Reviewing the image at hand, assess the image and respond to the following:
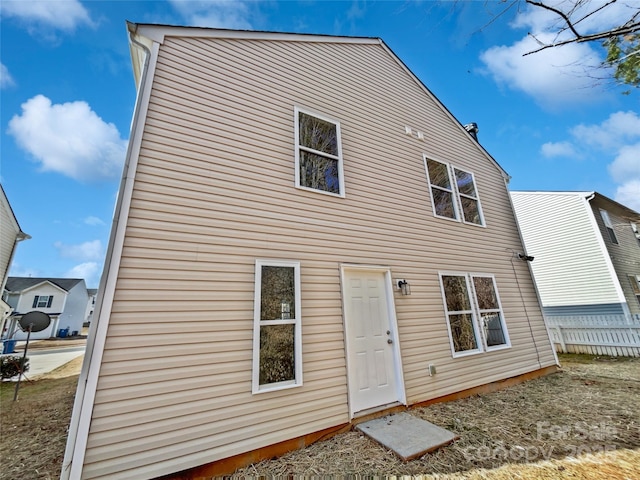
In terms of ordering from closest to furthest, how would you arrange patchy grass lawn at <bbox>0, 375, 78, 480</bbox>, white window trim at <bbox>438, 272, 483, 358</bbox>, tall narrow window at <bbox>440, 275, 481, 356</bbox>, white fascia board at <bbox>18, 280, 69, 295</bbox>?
patchy grass lawn at <bbox>0, 375, 78, 480</bbox>
white window trim at <bbox>438, 272, 483, 358</bbox>
tall narrow window at <bbox>440, 275, 481, 356</bbox>
white fascia board at <bbox>18, 280, 69, 295</bbox>

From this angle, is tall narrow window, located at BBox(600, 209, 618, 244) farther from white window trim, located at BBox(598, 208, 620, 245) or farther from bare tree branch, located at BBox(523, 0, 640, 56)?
bare tree branch, located at BBox(523, 0, 640, 56)

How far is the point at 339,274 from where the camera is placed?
4.14 meters

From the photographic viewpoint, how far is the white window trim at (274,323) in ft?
10.5

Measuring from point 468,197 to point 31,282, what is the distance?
39.0 meters

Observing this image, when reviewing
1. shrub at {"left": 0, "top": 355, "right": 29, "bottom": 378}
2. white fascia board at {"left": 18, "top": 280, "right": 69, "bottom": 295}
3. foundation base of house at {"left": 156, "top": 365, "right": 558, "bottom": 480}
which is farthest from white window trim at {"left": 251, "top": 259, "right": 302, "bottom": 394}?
white fascia board at {"left": 18, "top": 280, "right": 69, "bottom": 295}

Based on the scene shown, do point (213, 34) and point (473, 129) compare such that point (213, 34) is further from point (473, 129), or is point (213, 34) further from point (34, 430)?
point (473, 129)

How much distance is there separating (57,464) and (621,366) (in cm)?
1198

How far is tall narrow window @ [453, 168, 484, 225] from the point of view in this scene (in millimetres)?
6734

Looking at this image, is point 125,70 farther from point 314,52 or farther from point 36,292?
point 36,292

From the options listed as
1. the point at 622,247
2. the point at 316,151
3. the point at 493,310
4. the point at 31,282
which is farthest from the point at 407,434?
the point at 31,282

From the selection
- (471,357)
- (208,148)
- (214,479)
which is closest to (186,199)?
(208,148)

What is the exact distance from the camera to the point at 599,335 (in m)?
8.47

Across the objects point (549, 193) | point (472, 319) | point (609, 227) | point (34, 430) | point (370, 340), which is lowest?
point (34, 430)

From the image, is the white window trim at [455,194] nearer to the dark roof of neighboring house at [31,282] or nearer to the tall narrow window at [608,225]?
the tall narrow window at [608,225]
